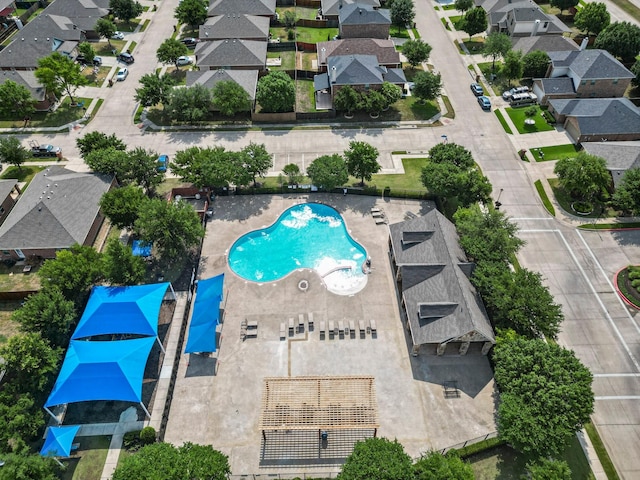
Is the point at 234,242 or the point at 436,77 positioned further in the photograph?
the point at 436,77

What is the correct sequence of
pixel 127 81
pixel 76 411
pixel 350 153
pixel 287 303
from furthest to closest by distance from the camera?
pixel 127 81 < pixel 350 153 < pixel 287 303 < pixel 76 411

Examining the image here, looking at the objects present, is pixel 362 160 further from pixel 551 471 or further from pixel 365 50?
pixel 551 471

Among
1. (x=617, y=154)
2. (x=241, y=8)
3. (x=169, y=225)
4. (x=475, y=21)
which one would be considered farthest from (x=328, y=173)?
(x=241, y=8)

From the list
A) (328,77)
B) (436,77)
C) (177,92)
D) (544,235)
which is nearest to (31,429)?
(177,92)

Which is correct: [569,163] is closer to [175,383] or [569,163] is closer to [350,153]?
[350,153]

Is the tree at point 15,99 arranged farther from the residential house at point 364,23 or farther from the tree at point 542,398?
the tree at point 542,398

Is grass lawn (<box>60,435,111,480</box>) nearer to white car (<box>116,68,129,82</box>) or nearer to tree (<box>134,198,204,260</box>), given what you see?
tree (<box>134,198,204,260</box>)
